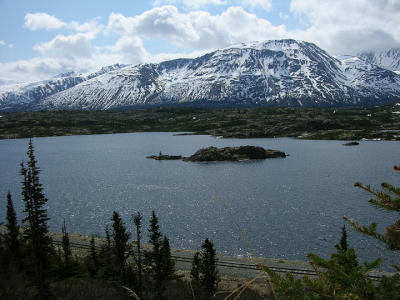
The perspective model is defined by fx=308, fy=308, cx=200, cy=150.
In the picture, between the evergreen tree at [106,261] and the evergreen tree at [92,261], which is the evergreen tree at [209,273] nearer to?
the evergreen tree at [106,261]

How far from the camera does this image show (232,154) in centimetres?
15275

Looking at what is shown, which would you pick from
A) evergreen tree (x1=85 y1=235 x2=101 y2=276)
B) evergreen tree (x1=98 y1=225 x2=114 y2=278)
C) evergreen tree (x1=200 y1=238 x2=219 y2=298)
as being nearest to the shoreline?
evergreen tree (x1=98 y1=225 x2=114 y2=278)

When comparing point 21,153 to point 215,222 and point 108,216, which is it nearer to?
point 108,216

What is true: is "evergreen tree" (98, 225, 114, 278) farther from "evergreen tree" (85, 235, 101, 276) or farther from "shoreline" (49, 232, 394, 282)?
"shoreline" (49, 232, 394, 282)

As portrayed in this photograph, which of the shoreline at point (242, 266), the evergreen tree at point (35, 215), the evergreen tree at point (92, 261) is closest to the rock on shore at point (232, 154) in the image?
the shoreline at point (242, 266)

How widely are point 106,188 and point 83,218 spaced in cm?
2889

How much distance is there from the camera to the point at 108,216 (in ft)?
238

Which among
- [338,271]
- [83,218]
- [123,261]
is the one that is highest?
[338,271]

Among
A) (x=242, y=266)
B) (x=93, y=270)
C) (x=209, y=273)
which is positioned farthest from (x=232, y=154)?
→ (x=209, y=273)

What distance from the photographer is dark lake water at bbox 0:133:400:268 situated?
56188 millimetres

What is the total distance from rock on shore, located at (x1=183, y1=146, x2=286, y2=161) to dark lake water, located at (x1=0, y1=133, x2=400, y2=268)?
7320mm

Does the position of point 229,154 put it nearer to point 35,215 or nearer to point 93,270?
point 93,270

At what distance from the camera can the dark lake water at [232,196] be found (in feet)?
184

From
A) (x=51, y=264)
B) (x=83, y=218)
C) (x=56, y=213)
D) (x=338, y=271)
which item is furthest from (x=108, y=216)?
(x=338, y=271)
